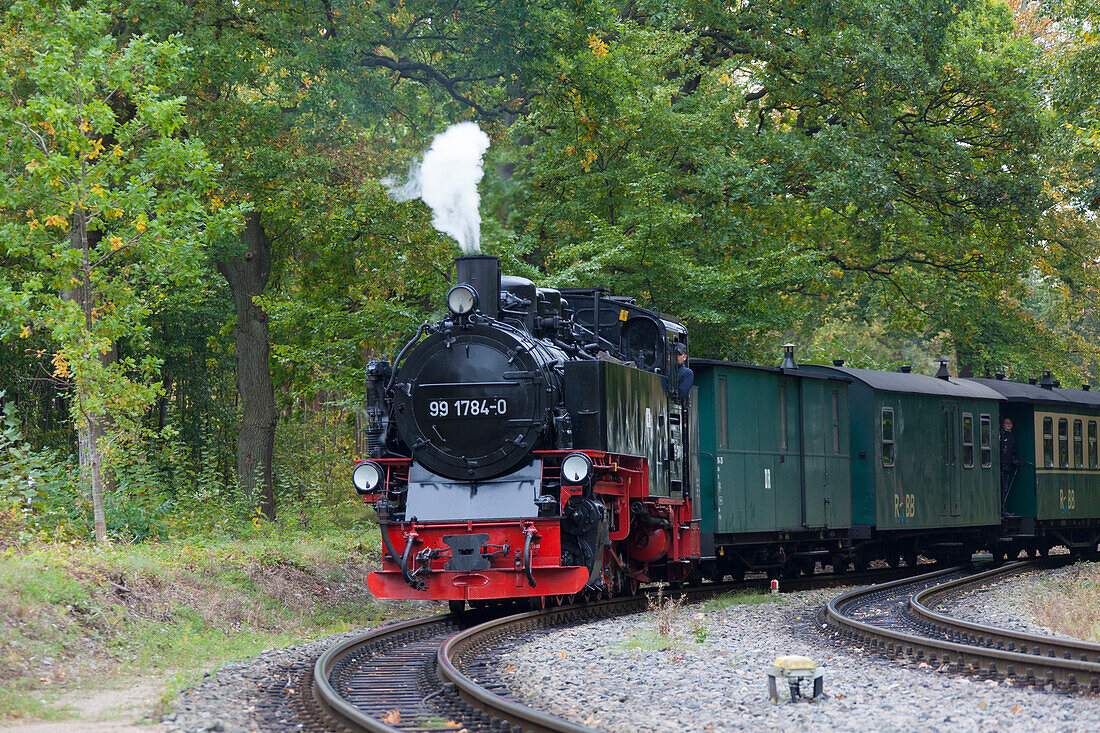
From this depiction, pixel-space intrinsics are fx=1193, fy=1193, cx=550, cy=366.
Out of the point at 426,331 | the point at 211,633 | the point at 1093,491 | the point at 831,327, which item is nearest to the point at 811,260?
the point at 1093,491

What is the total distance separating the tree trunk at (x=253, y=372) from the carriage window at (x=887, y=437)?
1003cm

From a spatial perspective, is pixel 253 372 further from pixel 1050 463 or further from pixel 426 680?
pixel 1050 463

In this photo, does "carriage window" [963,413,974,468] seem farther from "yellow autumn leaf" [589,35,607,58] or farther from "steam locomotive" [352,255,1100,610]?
"yellow autumn leaf" [589,35,607,58]

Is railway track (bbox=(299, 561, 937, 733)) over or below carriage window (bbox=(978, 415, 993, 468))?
below

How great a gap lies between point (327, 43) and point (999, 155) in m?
13.1

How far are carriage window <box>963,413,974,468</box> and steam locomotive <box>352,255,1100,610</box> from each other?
0.11 ft

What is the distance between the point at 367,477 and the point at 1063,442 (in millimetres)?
14538

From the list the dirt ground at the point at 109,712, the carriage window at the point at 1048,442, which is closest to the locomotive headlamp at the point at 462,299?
the dirt ground at the point at 109,712

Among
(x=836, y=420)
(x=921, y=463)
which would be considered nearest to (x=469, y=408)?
(x=836, y=420)

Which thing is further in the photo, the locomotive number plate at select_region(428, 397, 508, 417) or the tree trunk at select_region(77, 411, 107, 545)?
the tree trunk at select_region(77, 411, 107, 545)

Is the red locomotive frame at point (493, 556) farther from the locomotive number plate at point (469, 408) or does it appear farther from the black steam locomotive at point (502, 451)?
the locomotive number plate at point (469, 408)

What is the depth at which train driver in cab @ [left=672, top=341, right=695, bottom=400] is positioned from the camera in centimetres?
1386

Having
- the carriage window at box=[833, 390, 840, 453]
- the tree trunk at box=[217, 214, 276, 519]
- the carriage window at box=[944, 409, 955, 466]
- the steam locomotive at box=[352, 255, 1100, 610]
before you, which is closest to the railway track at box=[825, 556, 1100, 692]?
the steam locomotive at box=[352, 255, 1100, 610]

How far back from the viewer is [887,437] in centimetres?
1770
